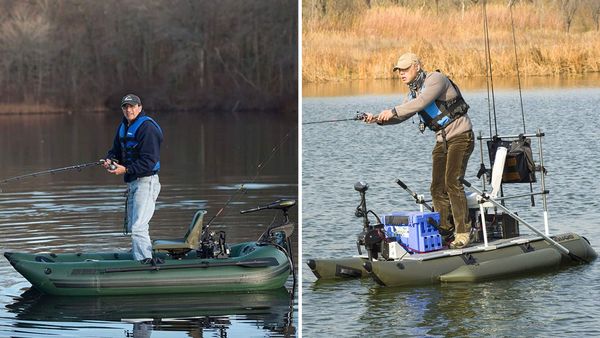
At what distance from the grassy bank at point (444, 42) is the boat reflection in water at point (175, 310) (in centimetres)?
1271

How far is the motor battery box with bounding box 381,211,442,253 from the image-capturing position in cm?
1030

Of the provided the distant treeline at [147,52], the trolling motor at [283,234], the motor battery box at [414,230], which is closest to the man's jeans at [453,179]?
the motor battery box at [414,230]

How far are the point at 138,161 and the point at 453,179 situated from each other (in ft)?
6.88

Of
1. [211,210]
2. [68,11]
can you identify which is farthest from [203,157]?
[68,11]

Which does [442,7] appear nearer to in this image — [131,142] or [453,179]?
[453,179]

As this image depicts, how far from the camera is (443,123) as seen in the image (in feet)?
33.2

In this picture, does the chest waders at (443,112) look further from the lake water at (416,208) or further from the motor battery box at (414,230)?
the lake water at (416,208)

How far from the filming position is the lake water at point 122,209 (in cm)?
936

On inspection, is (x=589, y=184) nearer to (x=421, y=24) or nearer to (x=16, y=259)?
(x=16, y=259)

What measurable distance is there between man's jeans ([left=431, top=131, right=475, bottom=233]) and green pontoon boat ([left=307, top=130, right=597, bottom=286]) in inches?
3.6

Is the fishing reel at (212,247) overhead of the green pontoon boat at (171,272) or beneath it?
overhead

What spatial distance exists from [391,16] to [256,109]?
14489 mm

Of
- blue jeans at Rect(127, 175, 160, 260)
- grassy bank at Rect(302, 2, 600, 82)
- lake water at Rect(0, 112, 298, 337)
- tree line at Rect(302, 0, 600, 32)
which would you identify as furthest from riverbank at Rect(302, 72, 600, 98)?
blue jeans at Rect(127, 175, 160, 260)

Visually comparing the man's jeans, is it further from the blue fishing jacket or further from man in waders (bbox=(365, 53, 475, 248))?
the blue fishing jacket
